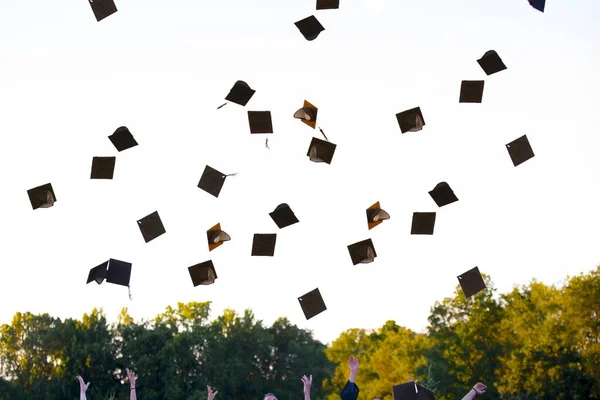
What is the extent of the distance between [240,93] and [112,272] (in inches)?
114

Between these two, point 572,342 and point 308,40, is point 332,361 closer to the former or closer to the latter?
point 572,342

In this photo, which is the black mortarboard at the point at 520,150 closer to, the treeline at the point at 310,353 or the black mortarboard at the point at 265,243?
the black mortarboard at the point at 265,243

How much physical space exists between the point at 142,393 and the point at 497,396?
62.8 feet

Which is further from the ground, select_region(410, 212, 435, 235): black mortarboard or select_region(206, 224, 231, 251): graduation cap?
select_region(206, 224, 231, 251): graduation cap

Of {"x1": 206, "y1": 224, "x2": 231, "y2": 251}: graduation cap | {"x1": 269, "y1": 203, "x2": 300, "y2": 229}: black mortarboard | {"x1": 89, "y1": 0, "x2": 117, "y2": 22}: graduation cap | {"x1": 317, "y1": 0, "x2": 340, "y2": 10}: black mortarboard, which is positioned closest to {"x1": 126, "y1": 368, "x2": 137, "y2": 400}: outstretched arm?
{"x1": 206, "y1": 224, "x2": 231, "y2": 251}: graduation cap

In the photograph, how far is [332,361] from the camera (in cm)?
6381

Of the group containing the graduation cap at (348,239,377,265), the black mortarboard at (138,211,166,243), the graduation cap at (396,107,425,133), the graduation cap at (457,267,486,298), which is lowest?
the graduation cap at (457,267,486,298)

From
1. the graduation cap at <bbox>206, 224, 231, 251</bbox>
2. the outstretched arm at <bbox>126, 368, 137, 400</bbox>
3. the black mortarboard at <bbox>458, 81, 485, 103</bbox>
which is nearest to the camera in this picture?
the outstretched arm at <bbox>126, 368, 137, 400</bbox>

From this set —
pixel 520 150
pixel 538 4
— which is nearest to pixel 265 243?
pixel 520 150

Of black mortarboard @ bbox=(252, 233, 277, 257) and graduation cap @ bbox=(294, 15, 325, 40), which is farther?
black mortarboard @ bbox=(252, 233, 277, 257)

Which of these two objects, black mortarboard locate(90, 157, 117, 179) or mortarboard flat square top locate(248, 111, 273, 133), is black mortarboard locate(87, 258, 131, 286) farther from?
mortarboard flat square top locate(248, 111, 273, 133)

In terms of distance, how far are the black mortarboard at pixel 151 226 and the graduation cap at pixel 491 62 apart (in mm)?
4602

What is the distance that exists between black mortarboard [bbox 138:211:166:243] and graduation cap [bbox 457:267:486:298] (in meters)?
3.95

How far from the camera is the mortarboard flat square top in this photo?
37.5 feet
